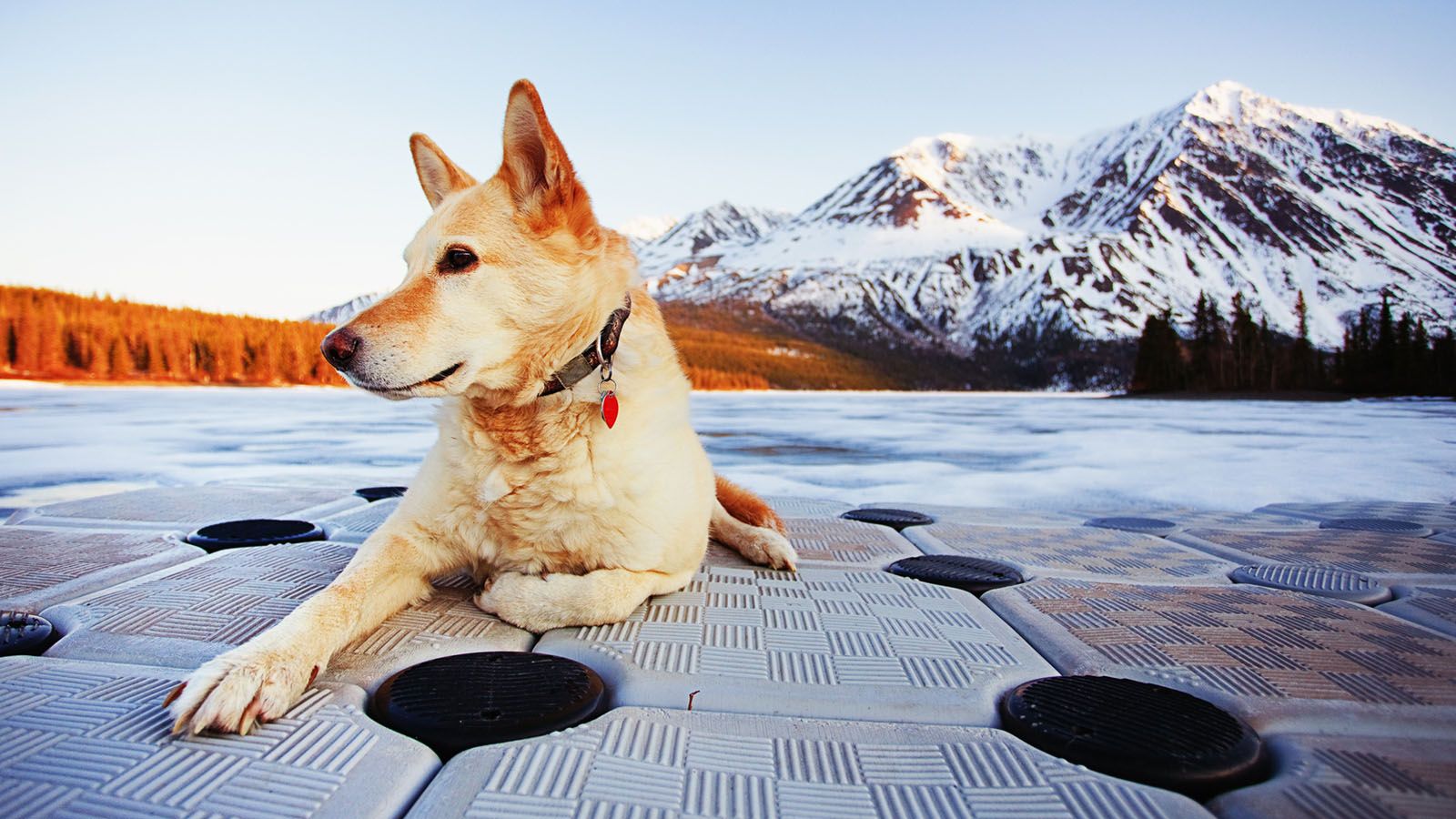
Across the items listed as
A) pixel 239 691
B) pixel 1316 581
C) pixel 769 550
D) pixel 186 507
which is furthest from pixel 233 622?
pixel 1316 581

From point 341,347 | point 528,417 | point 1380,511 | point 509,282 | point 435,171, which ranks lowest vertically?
point 1380,511

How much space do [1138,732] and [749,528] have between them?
217 cm

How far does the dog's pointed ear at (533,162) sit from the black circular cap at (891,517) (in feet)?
9.86

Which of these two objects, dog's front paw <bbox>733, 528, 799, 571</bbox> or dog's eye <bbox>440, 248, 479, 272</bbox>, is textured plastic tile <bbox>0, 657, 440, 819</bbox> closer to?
dog's eye <bbox>440, 248, 479, 272</bbox>

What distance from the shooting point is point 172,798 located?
1293 mm

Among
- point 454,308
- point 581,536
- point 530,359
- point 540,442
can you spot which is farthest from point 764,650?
point 454,308

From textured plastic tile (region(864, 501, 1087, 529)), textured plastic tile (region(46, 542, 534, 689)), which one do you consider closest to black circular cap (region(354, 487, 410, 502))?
textured plastic tile (region(46, 542, 534, 689))

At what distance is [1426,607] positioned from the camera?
106 inches

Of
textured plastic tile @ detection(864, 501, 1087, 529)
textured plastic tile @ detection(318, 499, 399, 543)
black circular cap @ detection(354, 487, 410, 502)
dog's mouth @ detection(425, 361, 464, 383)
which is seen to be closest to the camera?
dog's mouth @ detection(425, 361, 464, 383)

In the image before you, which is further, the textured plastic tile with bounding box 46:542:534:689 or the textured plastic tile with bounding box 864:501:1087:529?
the textured plastic tile with bounding box 864:501:1087:529

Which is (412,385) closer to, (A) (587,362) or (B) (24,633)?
(A) (587,362)

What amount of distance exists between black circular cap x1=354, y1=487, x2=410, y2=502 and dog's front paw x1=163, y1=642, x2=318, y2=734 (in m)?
3.49

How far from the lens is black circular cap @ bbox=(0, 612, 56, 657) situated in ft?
6.49

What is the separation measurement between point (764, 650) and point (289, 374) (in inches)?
2472
